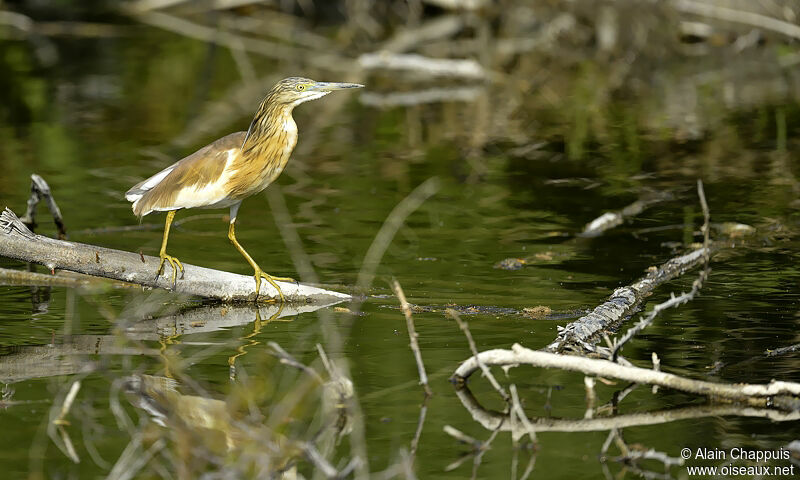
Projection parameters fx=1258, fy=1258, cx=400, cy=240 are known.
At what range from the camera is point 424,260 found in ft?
29.9

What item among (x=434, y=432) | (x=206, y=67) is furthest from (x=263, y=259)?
(x=206, y=67)

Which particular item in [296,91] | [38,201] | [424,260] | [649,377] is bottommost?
[649,377]

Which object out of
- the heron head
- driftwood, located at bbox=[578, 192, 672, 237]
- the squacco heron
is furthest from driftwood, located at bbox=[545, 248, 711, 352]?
the heron head

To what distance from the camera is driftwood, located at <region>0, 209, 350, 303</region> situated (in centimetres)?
718

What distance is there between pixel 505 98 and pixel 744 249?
28.6ft

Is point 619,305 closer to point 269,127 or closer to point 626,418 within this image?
point 626,418

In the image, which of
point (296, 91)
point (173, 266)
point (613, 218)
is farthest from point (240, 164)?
point (613, 218)

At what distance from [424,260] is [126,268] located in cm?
250

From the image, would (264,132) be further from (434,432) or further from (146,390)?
(434,432)

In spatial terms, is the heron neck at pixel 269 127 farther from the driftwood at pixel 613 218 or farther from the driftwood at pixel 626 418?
the driftwood at pixel 613 218

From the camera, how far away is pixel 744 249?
910 centimetres

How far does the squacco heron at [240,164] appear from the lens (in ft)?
24.1

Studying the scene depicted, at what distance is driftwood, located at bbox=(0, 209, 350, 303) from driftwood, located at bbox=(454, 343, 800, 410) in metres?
2.35

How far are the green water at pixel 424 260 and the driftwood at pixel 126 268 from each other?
0.20m
